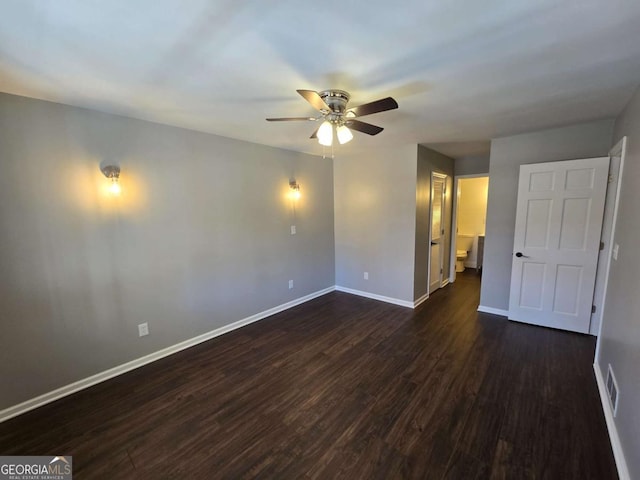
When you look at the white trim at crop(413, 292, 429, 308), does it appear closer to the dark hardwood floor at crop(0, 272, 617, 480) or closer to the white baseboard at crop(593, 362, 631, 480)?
the dark hardwood floor at crop(0, 272, 617, 480)

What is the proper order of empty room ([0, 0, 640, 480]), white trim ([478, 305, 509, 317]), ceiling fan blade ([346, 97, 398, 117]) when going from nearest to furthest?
1. empty room ([0, 0, 640, 480])
2. ceiling fan blade ([346, 97, 398, 117])
3. white trim ([478, 305, 509, 317])

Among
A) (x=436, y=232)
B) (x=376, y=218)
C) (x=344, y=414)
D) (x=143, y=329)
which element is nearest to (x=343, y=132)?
(x=344, y=414)

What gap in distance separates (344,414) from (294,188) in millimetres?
3000

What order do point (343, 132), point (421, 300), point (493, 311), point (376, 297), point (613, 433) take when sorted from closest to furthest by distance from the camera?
point (613, 433), point (343, 132), point (493, 311), point (421, 300), point (376, 297)

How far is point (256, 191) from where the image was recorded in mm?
3668

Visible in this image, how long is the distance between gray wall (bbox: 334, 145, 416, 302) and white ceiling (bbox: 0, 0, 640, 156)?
1.61 meters

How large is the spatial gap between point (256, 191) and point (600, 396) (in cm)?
398

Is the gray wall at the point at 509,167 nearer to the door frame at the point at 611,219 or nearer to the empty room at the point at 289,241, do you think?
the empty room at the point at 289,241

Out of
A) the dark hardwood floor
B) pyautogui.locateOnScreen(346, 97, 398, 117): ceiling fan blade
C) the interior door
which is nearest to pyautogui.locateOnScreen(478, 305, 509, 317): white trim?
the dark hardwood floor

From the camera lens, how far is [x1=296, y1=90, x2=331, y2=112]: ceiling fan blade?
62.9 inches

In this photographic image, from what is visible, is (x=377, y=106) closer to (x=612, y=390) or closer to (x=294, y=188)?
(x=294, y=188)

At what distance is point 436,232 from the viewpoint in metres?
4.72

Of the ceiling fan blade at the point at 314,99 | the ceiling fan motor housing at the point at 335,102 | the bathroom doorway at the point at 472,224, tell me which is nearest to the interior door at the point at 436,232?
the bathroom doorway at the point at 472,224

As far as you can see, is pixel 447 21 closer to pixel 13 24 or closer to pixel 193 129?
pixel 13 24
